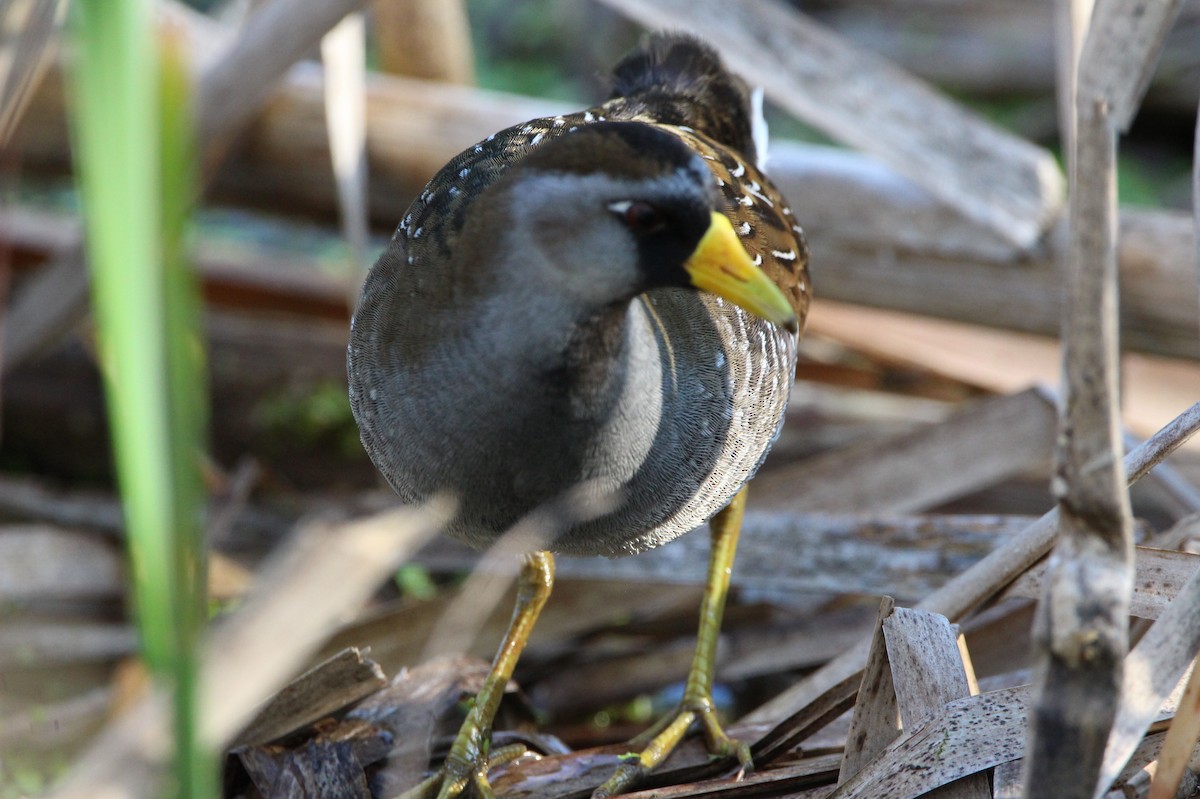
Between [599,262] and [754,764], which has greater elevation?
[599,262]

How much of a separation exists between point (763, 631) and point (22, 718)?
1.87 m

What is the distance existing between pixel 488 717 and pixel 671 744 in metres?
0.40

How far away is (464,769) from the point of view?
264 cm

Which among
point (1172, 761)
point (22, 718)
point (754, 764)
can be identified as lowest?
point (1172, 761)

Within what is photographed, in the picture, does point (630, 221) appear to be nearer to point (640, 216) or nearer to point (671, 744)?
point (640, 216)

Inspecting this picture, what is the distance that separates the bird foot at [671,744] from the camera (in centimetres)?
246

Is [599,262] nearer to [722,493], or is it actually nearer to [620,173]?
[620,173]

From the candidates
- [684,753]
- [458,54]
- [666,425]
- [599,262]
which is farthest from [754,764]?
[458,54]

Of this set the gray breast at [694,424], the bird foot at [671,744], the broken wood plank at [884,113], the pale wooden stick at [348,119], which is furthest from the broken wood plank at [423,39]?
the bird foot at [671,744]

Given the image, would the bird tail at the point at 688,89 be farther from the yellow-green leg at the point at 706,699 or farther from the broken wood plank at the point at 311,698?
the broken wood plank at the point at 311,698

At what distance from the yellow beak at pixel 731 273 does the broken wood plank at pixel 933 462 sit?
1.57m

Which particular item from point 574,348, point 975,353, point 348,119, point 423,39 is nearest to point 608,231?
point 574,348

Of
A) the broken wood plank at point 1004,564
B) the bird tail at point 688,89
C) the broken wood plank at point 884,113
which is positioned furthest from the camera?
the broken wood plank at point 884,113

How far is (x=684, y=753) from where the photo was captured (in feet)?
9.16
